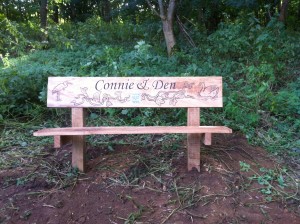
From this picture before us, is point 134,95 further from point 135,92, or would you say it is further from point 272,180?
point 272,180

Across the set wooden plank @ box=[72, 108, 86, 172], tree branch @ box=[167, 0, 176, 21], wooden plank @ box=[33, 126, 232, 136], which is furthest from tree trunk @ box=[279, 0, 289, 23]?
wooden plank @ box=[72, 108, 86, 172]

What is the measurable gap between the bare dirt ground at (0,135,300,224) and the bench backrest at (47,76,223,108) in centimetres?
63

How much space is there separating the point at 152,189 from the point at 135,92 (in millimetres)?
965

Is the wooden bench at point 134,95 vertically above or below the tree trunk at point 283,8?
below

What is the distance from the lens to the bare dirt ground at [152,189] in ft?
8.69

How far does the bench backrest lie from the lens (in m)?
3.22

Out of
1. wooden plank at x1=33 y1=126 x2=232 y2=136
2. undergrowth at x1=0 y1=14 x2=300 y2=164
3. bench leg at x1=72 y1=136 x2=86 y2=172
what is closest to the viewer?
wooden plank at x1=33 y1=126 x2=232 y2=136

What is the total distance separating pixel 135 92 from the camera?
10.7 ft

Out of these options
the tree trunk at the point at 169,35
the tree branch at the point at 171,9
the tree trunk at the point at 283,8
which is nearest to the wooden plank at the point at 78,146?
the tree trunk at the point at 169,35

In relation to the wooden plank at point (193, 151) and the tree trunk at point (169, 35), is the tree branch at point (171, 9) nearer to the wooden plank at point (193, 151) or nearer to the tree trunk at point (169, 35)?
the tree trunk at point (169, 35)

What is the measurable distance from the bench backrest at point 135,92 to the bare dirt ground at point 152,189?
631 millimetres

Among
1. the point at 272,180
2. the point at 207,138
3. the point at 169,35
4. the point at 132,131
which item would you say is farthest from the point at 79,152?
the point at 169,35

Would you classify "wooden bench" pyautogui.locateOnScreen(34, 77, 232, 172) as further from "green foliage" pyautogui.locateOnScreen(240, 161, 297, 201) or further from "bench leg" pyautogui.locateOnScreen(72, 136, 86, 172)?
"green foliage" pyautogui.locateOnScreen(240, 161, 297, 201)

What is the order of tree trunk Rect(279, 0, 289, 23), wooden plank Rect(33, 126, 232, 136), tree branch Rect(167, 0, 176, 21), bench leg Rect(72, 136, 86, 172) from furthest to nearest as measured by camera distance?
tree trunk Rect(279, 0, 289, 23)
tree branch Rect(167, 0, 176, 21)
bench leg Rect(72, 136, 86, 172)
wooden plank Rect(33, 126, 232, 136)
